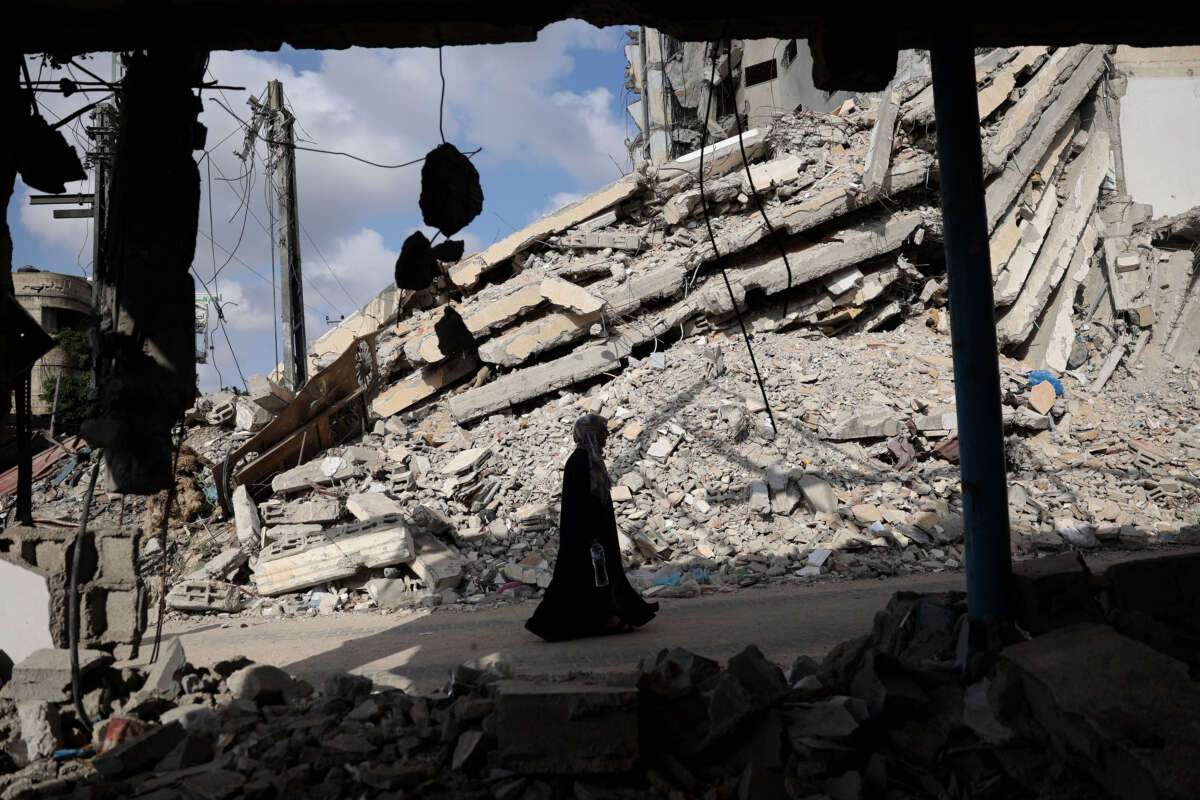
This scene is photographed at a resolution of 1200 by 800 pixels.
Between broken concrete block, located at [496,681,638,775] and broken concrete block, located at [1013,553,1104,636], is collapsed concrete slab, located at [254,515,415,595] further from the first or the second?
broken concrete block, located at [1013,553,1104,636]

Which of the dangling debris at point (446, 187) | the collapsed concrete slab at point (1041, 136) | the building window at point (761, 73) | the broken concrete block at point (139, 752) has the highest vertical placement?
the building window at point (761, 73)

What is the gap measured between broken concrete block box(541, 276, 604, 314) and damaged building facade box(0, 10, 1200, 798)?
0.23 ft

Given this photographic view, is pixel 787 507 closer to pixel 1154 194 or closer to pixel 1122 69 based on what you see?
pixel 1154 194

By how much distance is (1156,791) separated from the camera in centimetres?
225

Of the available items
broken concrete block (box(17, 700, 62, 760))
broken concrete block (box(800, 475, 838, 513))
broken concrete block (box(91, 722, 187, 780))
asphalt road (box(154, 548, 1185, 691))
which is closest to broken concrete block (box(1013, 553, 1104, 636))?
asphalt road (box(154, 548, 1185, 691))

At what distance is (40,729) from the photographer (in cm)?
405

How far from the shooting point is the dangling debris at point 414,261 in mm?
4773

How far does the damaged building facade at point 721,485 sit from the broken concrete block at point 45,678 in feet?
0.08

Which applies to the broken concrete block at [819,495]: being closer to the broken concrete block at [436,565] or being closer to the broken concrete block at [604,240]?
the broken concrete block at [436,565]

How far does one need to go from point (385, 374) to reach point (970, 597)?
12861mm

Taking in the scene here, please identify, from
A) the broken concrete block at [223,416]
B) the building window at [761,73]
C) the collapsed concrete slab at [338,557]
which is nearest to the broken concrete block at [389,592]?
the collapsed concrete slab at [338,557]

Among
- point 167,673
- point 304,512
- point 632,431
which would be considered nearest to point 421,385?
point 304,512

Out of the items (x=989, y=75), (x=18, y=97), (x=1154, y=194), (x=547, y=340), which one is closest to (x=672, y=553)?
(x=547, y=340)

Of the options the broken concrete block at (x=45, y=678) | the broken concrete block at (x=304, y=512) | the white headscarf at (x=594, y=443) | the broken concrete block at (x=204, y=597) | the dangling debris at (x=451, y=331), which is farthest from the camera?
the broken concrete block at (x=304, y=512)
